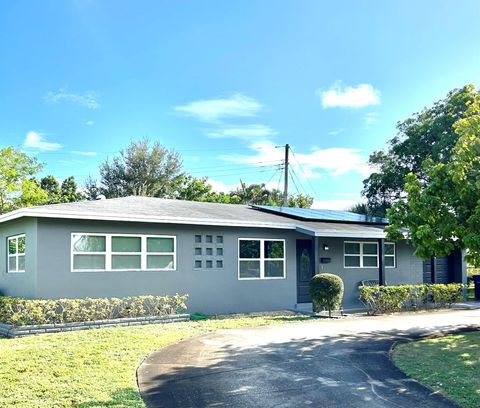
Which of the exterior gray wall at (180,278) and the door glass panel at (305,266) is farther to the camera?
the door glass panel at (305,266)

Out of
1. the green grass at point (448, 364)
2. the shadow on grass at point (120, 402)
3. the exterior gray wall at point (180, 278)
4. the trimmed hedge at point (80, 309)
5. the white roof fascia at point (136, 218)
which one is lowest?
the green grass at point (448, 364)

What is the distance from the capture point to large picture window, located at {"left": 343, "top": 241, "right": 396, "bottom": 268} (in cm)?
1791

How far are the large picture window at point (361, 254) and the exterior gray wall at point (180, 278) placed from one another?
2.52 meters

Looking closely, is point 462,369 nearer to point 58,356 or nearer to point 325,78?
point 58,356

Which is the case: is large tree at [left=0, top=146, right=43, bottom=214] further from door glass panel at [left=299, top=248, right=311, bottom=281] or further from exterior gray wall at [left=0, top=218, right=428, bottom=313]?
door glass panel at [left=299, top=248, right=311, bottom=281]

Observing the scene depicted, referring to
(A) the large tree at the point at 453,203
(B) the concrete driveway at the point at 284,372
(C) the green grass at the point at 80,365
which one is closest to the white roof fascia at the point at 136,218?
(C) the green grass at the point at 80,365

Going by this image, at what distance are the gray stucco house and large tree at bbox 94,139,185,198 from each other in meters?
22.6

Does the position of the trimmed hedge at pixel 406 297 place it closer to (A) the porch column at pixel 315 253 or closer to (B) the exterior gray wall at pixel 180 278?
(A) the porch column at pixel 315 253

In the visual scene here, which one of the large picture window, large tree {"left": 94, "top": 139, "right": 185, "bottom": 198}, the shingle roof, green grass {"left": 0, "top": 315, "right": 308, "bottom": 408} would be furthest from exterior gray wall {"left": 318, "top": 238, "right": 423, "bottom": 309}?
large tree {"left": 94, "top": 139, "right": 185, "bottom": 198}

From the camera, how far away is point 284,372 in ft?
24.0

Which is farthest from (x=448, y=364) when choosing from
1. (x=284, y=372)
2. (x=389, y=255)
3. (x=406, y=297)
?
(x=389, y=255)

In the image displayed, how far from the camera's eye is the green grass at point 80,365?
19.5 feet

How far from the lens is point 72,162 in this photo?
41.8 m

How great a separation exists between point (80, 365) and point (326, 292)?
8173 millimetres
